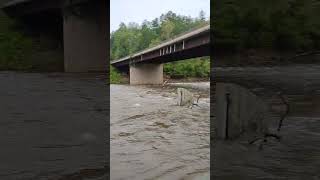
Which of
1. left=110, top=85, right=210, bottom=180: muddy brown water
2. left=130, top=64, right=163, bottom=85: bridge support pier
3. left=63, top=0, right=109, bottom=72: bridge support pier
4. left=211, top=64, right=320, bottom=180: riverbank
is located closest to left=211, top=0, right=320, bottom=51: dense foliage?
left=211, top=64, right=320, bottom=180: riverbank

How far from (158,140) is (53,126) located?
630 cm

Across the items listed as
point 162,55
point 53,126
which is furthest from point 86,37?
point 162,55

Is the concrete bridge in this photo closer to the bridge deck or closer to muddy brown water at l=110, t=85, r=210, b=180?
muddy brown water at l=110, t=85, r=210, b=180

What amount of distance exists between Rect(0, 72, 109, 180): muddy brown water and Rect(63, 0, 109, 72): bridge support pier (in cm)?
16

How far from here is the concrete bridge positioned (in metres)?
6.15

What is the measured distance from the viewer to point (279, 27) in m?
6.28

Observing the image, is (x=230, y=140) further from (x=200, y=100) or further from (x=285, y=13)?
(x=200, y=100)

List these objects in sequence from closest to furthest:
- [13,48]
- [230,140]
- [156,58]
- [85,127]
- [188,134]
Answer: [13,48]
[230,140]
[85,127]
[188,134]
[156,58]

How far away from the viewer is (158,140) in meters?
13.5

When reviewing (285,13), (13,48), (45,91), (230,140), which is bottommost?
(230,140)

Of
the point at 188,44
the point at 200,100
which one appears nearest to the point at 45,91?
the point at 188,44

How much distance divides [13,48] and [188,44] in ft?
55.6

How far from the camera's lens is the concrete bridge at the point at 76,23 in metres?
6.15

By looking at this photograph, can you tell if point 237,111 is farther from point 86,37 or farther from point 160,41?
point 160,41
